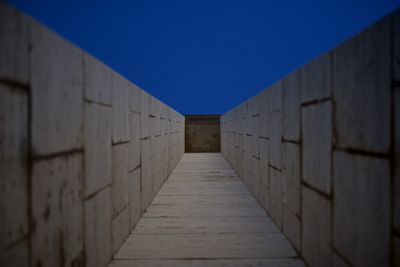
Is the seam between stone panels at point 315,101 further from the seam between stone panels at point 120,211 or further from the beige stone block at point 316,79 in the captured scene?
the seam between stone panels at point 120,211

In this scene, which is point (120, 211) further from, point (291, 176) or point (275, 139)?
point (275, 139)

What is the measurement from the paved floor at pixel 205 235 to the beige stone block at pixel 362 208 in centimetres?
81

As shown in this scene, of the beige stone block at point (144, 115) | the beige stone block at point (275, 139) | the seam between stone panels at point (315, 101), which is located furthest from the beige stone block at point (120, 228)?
the seam between stone panels at point (315, 101)

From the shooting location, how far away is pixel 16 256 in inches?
48.9

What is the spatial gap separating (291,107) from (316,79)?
0.66 m

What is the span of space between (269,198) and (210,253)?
1.39 metres

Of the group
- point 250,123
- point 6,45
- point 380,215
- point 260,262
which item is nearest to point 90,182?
point 6,45

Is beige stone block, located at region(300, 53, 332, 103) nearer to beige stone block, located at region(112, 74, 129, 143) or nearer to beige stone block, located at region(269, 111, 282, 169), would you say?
beige stone block, located at region(269, 111, 282, 169)

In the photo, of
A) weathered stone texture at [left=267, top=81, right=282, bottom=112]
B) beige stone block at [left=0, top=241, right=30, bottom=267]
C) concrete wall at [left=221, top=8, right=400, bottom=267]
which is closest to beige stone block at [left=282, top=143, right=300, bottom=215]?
concrete wall at [left=221, top=8, right=400, bottom=267]

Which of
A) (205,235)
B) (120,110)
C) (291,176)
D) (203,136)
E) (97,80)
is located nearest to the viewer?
(97,80)

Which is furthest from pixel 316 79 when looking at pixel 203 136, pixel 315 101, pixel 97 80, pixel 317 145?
pixel 203 136

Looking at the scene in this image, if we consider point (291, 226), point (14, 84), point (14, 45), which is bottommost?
point (291, 226)

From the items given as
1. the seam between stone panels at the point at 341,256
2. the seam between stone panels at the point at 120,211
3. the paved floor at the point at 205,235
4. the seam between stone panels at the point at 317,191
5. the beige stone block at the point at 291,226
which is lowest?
the paved floor at the point at 205,235

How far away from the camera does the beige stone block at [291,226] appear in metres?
2.72
